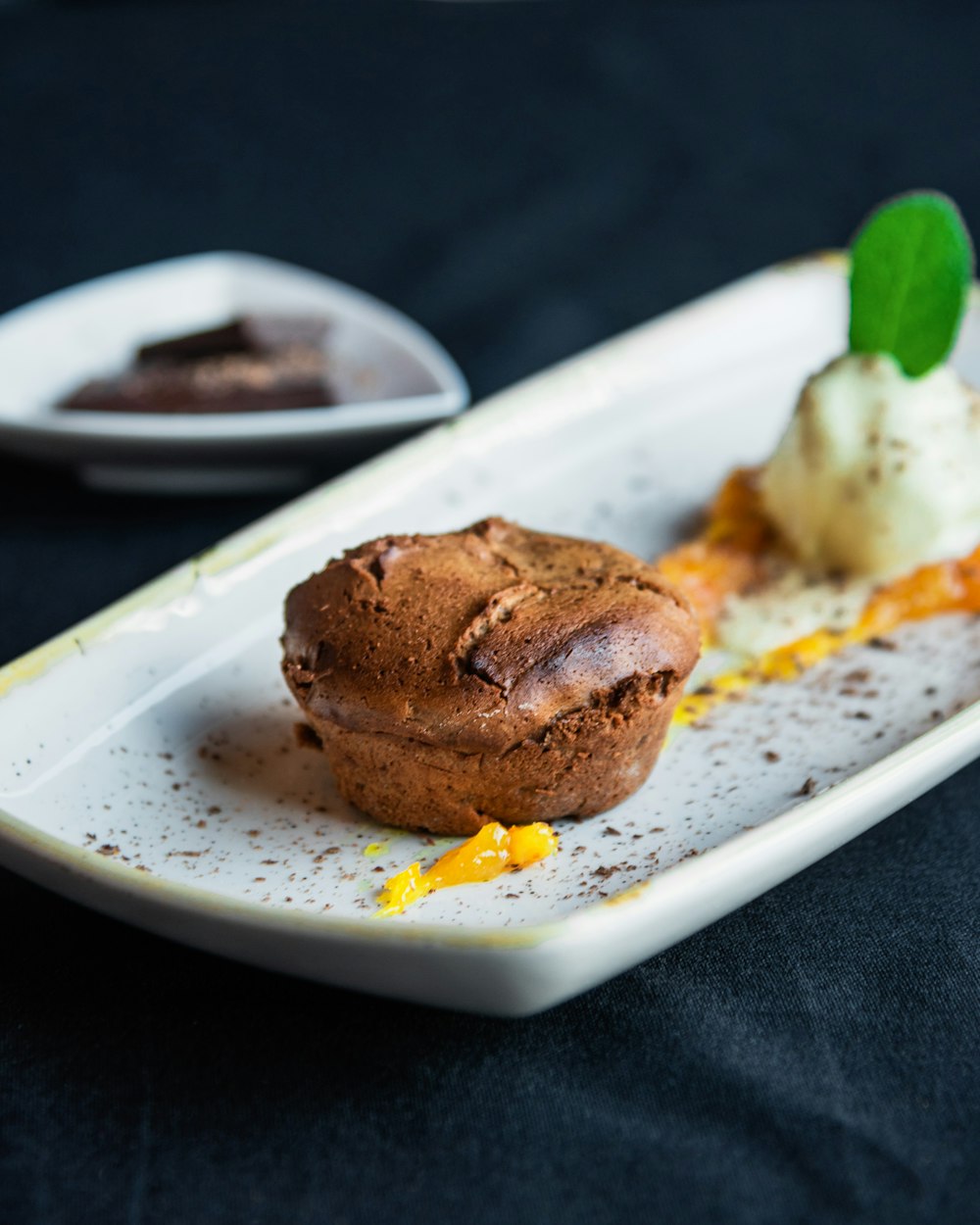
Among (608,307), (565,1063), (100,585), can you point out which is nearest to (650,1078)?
(565,1063)

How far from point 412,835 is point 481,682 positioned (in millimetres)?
287

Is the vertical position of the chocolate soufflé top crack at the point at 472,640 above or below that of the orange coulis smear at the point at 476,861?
above

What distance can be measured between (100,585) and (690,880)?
169cm

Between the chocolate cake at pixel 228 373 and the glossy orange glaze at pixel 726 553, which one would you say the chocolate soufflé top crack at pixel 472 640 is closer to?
the glossy orange glaze at pixel 726 553

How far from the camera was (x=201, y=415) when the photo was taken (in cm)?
321

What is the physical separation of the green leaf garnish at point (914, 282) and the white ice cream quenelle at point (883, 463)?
5 cm

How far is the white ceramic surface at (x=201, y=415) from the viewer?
3041 mm

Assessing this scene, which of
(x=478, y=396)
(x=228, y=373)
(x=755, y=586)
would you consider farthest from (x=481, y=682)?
(x=478, y=396)

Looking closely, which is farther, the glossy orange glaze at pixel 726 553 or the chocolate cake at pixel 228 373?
the chocolate cake at pixel 228 373

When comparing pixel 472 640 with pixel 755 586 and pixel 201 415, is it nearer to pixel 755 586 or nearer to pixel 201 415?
pixel 755 586

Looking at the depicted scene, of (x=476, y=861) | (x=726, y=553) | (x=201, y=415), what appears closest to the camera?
(x=476, y=861)

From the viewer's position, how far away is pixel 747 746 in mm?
2314

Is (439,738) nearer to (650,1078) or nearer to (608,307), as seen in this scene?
(650,1078)

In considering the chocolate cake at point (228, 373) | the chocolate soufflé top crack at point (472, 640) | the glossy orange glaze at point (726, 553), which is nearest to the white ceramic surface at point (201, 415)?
the chocolate cake at point (228, 373)
